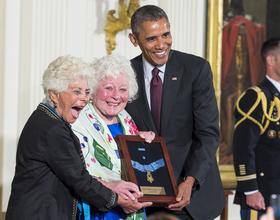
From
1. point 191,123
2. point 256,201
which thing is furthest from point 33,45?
point 256,201

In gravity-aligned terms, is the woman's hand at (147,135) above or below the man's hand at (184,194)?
above

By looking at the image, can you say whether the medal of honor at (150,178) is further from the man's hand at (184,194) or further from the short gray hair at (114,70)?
the short gray hair at (114,70)

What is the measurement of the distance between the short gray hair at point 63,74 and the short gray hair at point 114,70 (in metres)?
0.19

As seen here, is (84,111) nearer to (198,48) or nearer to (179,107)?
(179,107)

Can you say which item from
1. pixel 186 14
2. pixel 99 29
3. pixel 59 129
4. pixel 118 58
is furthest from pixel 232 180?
pixel 59 129

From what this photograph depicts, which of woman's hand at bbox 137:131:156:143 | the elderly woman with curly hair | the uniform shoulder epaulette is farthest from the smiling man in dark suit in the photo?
the uniform shoulder epaulette

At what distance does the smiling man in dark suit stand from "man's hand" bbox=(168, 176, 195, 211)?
93 mm

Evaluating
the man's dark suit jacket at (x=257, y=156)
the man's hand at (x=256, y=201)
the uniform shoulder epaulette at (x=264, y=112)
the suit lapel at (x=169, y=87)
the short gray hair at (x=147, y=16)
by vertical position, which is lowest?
the man's hand at (x=256, y=201)

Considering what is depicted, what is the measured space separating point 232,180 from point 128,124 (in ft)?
9.00

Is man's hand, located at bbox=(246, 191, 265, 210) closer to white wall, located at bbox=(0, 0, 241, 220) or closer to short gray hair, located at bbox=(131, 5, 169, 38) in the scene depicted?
short gray hair, located at bbox=(131, 5, 169, 38)

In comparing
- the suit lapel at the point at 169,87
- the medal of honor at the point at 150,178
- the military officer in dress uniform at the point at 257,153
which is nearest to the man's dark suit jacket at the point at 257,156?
the military officer in dress uniform at the point at 257,153

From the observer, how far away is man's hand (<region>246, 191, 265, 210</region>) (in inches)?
139

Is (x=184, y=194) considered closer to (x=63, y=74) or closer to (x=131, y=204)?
(x=131, y=204)

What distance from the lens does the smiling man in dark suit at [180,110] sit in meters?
2.60
